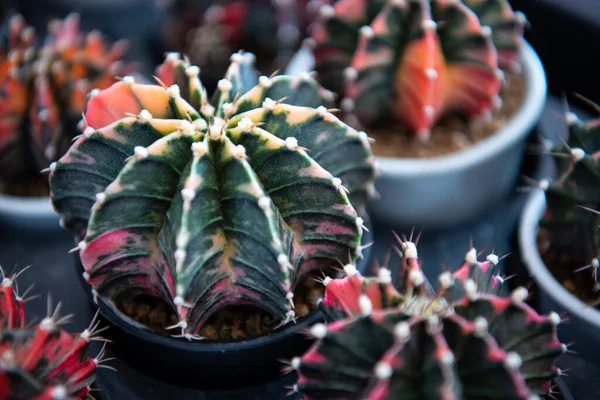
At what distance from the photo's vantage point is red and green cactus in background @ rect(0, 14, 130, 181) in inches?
43.1

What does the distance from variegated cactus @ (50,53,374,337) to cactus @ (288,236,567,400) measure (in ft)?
0.27

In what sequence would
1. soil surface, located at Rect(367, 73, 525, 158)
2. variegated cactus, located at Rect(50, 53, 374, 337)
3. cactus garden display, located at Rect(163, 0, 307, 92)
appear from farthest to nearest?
cactus garden display, located at Rect(163, 0, 307, 92) < soil surface, located at Rect(367, 73, 525, 158) < variegated cactus, located at Rect(50, 53, 374, 337)

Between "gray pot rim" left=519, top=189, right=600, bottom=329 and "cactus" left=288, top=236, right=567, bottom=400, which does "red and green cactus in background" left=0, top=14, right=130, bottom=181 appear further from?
"gray pot rim" left=519, top=189, right=600, bottom=329

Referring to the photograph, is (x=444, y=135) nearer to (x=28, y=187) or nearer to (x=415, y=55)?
(x=415, y=55)

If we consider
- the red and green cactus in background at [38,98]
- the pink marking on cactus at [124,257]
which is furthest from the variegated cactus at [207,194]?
the red and green cactus in background at [38,98]

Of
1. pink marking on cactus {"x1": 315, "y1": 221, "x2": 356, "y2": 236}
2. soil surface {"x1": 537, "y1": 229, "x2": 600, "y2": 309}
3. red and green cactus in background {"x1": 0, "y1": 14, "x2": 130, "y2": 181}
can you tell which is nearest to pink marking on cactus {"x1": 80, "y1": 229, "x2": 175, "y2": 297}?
pink marking on cactus {"x1": 315, "y1": 221, "x2": 356, "y2": 236}

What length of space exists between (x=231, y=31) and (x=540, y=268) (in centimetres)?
95

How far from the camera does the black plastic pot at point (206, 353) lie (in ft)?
2.56

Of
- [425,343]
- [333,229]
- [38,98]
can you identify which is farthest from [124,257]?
[38,98]

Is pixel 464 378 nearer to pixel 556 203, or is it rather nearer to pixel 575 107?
pixel 556 203

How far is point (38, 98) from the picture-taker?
1.09m

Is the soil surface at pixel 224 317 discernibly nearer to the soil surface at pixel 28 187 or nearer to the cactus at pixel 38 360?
the cactus at pixel 38 360

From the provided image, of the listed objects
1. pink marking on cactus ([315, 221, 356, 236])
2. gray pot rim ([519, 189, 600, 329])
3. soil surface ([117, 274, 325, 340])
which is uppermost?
pink marking on cactus ([315, 221, 356, 236])

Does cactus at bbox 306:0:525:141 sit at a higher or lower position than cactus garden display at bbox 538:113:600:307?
higher
